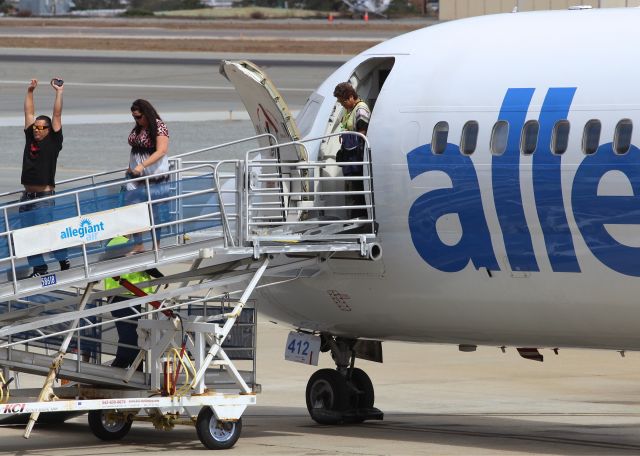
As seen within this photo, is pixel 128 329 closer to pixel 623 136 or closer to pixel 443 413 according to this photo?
pixel 443 413

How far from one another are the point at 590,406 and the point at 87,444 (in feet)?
25.3

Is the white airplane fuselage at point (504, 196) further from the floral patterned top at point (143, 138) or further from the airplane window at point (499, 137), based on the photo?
the floral patterned top at point (143, 138)

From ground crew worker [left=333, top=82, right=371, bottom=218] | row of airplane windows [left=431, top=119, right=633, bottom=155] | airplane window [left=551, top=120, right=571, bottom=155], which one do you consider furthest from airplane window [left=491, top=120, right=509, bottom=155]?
ground crew worker [left=333, top=82, right=371, bottom=218]

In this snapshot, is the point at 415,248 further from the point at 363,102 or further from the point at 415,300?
the point at 363,102

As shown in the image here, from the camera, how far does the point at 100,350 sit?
18000 millimetres

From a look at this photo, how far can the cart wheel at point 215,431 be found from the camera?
53.8ft

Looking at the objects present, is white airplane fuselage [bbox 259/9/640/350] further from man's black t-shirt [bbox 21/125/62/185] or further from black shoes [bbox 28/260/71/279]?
man's black t-shirt [bbox 21/125/62/185]

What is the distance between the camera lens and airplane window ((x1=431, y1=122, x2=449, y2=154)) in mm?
16547

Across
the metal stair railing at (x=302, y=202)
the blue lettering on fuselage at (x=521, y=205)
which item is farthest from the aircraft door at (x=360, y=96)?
the blue lettering on fuselage at (x=521, y=205)

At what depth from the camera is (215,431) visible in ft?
54.0

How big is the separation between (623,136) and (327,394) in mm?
5742

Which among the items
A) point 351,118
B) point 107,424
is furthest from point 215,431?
point 351,118

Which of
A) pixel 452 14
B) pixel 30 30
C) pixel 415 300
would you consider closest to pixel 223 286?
pixel 415 300

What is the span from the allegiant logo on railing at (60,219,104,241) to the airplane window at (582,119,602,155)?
17.7 feet
